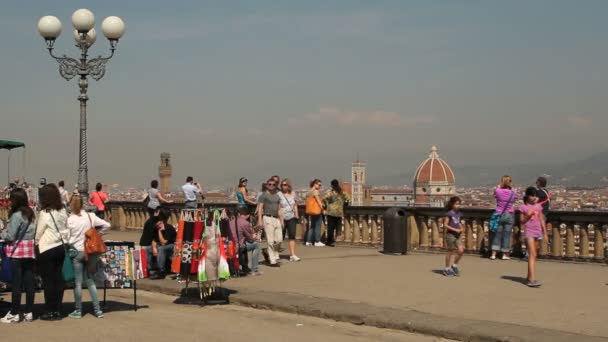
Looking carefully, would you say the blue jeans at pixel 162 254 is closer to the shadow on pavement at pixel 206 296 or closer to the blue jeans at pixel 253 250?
the blue jeans at pixel 253 250

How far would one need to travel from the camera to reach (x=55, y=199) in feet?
36.3

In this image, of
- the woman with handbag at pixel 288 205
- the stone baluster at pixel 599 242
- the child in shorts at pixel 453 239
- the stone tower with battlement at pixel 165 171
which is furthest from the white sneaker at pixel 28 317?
the stone tower with battlement at pixel 165 171

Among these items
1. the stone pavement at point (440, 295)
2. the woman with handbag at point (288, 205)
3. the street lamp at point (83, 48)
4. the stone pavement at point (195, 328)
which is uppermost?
the street lamp at point (83, 48)

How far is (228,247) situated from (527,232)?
4667mm

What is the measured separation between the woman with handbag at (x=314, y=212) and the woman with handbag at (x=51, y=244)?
10.7 metres

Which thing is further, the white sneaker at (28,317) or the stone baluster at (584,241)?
the stone baluster at (584,241)

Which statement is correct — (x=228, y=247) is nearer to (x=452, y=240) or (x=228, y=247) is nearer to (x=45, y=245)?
(x=45, y=245)

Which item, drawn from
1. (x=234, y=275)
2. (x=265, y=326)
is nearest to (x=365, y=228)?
(x=234, y=275)

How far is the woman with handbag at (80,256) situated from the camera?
440 inches

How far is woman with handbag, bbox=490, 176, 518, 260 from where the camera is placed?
1773 cm

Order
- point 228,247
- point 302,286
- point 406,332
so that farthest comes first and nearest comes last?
point 302,286 → point 228,247 → point 406,332

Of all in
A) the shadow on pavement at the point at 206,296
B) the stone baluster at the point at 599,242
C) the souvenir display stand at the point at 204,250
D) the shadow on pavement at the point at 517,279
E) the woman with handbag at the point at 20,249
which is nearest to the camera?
the woman with handbag at the point at 20,249

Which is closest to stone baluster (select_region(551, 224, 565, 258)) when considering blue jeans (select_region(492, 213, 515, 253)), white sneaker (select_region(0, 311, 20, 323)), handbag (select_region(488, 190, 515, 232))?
blue jeans (select_region(492, 213, 515, 253))

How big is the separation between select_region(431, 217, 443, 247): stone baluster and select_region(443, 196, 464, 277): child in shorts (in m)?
4.60
